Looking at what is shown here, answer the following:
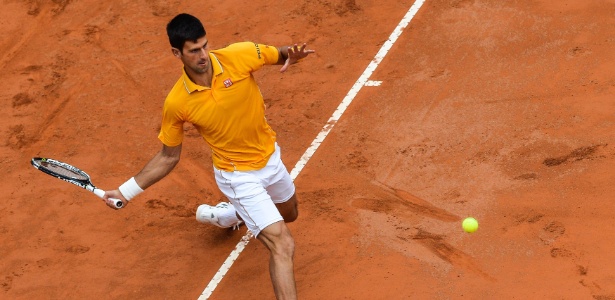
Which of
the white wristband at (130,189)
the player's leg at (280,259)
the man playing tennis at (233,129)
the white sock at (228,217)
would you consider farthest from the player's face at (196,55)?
the white sock at (228,217)

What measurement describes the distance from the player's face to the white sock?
1.86 m

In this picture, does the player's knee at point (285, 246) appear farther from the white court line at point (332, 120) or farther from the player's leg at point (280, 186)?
the white court line at point (332, 120)

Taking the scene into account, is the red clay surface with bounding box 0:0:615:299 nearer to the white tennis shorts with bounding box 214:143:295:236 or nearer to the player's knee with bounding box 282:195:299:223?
the player's knee with bounding box 282:195:299:223

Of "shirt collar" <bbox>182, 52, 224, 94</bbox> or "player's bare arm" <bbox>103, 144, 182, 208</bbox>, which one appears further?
"player's bare arm" <bbox>103, 144, 182, 208</bbox>

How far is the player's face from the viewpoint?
25.2 feet

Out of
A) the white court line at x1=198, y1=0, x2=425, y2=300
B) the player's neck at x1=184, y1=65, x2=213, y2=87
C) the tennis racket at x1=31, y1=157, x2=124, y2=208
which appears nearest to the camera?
the player's neck at x1=184, y1=65, x2=213, y2=87

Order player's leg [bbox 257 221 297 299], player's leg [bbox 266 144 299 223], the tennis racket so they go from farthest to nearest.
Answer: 1. the tennis racket
2. player's leg [bbox 266 144 299 223]
3. player's leg [bbox 257 221 297 299]

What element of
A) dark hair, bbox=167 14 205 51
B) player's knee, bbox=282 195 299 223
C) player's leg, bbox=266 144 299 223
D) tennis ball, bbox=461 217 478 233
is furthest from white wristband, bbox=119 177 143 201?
tennis ball, bbox=461 217 478 233

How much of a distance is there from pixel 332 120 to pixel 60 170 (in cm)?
338

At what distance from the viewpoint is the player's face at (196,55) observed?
7.67 metres

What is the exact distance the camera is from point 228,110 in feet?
26.1

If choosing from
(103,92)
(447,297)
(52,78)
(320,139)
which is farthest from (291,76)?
(447,297)

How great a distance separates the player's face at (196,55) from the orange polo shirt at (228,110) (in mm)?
160

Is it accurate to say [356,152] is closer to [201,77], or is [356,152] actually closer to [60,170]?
[201,77]
